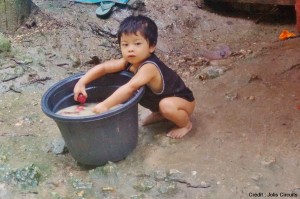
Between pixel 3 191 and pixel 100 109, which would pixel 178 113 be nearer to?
pixel 100 109

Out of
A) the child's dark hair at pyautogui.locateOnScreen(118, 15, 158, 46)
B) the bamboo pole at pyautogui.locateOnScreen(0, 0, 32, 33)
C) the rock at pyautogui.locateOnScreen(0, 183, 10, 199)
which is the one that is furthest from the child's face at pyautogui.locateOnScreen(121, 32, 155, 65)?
the bamboo pole at pyautogui.locateOnScreen(0, 0, 32, 33)

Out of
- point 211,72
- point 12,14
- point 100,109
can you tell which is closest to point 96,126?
point 100,109

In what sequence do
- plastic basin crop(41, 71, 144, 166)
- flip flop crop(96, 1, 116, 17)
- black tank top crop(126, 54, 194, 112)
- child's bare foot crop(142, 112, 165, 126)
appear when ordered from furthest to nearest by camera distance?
1. flip flop crop(96, 1, 116, 17)
2. child's bare foot crop(142, 112, 165, 126)
3. black tank top crop(126, 54, 194, 112)
4. plastic basin crop(41, 71, 144, 166)

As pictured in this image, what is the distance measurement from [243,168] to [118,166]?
0.72 meters

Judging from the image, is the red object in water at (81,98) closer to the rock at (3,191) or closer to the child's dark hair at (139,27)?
the child's dark hair at (139,27)

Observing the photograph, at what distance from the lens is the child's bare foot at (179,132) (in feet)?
9.61

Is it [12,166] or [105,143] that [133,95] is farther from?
[12,166]

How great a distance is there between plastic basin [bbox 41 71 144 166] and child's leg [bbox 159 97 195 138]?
21 cm

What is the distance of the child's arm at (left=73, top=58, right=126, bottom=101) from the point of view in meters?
2.76

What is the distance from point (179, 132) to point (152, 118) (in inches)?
9.4

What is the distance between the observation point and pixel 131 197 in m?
2.45

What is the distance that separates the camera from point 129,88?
260 cm

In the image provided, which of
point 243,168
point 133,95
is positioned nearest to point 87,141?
point 133,95

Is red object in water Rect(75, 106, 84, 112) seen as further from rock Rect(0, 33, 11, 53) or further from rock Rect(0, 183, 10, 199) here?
rock Rect(0, 33, 11, 53)
